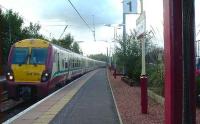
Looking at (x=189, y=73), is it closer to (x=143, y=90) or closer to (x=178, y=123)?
(x=178, y=123)

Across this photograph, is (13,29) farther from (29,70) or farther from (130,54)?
(29,70)

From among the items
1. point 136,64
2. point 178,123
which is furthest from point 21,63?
point 178,123

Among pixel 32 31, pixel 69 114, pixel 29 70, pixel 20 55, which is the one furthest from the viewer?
pixel 32 31

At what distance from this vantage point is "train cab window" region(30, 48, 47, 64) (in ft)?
A: 78.2

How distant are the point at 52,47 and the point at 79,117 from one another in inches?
431

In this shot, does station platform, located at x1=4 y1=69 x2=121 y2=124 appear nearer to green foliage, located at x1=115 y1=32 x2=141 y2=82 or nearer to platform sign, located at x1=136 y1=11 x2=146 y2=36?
platform sign, located at x1=136 y1=11 x2=146 y2=36

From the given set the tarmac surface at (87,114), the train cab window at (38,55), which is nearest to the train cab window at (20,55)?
the train cab window at (38,55)

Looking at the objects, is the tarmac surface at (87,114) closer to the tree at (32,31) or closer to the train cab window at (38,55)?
the train cab window at (38,55)

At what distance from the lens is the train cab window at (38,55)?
78.2 ft

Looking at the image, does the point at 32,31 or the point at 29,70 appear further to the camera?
the point at 32,31

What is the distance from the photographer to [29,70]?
23391mm

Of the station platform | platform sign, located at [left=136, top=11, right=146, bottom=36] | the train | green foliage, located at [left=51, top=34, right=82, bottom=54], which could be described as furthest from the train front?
green foliage, located at [left=51, top=34, right=82, bottom=54]

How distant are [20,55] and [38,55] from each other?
2.86ft

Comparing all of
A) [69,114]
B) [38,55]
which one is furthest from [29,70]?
[69,114]
